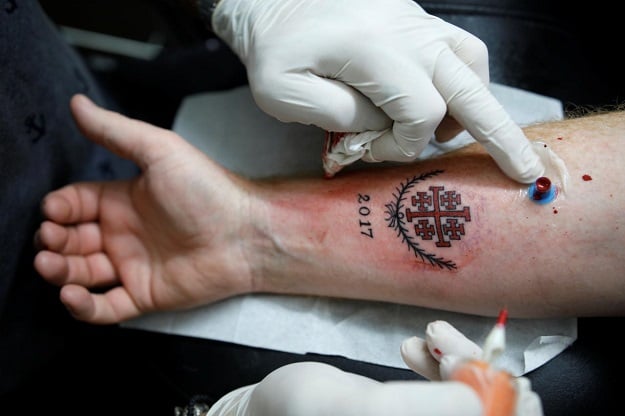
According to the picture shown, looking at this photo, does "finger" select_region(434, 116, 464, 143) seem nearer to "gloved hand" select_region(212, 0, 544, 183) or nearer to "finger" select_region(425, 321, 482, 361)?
"gloved hand" select_region(212, 0, 544, 183)

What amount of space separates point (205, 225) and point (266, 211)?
7.0 inches

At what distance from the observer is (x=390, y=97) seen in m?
1.28

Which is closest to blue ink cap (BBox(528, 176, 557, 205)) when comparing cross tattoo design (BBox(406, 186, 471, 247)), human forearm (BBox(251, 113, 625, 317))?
human forearm (BBox(251, 113, 625, 317))

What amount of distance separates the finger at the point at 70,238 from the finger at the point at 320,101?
73 cm

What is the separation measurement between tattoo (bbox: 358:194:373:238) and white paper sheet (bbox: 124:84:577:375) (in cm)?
22

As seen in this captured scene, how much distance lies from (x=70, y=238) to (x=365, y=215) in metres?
0.89

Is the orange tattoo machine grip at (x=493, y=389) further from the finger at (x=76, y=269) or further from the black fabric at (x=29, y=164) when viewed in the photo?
the black fabric at (x=29, y=164)

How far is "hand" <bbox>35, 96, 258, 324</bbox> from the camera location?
5.14 ft

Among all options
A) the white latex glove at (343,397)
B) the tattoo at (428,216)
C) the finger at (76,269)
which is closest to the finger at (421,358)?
the white latex glove at (343,397)

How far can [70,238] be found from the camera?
1661 millimetres

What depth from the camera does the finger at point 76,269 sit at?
1.56 m

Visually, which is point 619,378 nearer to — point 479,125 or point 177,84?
point 479,125

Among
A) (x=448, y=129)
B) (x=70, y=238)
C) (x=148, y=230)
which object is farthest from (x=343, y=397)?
(x=70, y=238)

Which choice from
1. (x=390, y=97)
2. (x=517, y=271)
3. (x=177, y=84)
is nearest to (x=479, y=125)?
(x=390, y=97)
